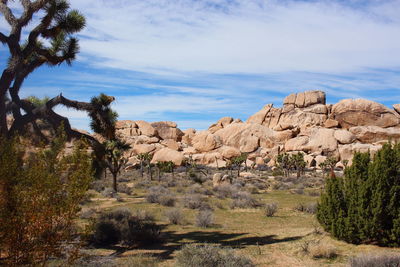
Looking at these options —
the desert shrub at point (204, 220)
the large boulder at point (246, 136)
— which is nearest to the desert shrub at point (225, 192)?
the desert shrub at point (204, 220)

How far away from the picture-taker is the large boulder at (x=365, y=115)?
260 ft

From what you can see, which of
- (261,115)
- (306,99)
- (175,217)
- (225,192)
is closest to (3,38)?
(175,217)

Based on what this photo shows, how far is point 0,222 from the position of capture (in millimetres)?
5227

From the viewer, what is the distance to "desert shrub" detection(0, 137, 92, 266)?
5.33m

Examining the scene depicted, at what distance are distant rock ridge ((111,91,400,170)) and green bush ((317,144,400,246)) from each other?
199ft

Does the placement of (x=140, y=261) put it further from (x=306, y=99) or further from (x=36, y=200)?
(x=306, y=99)

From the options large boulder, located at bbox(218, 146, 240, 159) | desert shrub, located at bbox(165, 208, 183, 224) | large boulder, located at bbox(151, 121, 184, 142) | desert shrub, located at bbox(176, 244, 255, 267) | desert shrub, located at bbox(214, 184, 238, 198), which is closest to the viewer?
desert shrub, located at bbox(176, 244, 255, 267)

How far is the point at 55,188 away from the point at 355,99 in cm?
8876

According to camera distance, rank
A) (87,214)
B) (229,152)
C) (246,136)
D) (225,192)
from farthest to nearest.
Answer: (246,136) → (229,152) → (225,192) → (87,214)

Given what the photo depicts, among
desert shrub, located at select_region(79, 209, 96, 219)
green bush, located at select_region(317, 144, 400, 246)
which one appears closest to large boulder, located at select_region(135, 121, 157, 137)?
desert shrub, located at select_region(79, 209, 96, 219)

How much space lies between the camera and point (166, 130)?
96.5m

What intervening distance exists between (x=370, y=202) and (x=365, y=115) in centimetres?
7745

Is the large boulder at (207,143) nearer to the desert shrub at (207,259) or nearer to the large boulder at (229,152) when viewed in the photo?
the large boulder at (229,152)

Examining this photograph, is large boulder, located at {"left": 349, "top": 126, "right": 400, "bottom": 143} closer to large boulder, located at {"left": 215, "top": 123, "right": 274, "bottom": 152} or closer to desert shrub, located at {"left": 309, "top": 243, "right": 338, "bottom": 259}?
large boulder, located at {"left": 215, "top": 123, "right": 274, "bottom": 152}
